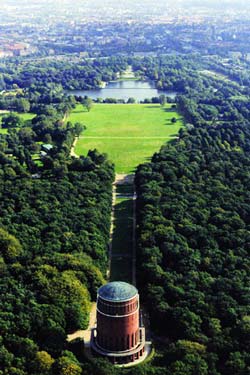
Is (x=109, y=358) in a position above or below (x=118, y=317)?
below

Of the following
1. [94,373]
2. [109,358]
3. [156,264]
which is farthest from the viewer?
[156,264]

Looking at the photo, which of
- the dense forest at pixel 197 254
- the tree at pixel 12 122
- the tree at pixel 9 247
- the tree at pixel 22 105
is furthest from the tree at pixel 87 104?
the tree at pixel 9 247

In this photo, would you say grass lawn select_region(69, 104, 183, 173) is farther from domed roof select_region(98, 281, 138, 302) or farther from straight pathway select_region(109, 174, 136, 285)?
domed roof select_region(98, 281, 138, 302)

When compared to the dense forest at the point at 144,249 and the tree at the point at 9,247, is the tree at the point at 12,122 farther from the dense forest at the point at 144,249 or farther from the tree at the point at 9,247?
the tree at the point at 9,247

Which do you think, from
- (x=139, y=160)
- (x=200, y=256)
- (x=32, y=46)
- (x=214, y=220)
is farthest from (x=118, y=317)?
(x=32, y=46)

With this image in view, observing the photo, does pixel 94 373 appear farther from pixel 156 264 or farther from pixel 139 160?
pixel 139 160
